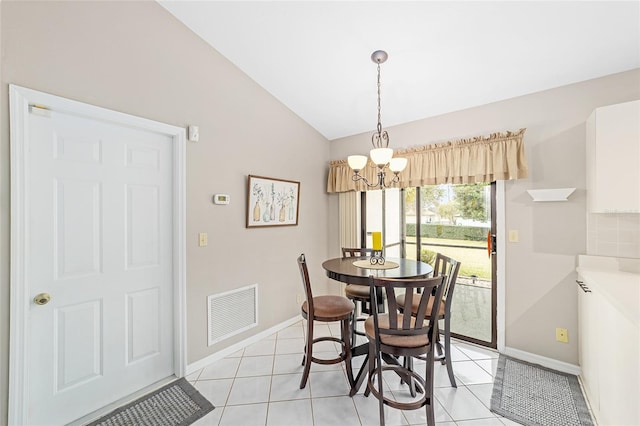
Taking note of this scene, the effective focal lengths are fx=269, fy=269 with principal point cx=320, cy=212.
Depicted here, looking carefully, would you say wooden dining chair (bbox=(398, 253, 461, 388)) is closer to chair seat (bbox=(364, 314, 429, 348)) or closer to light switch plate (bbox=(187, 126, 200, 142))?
chair seat (bbox=(364, 314, 429, 348))

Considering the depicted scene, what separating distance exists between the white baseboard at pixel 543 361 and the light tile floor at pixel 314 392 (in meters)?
0.15

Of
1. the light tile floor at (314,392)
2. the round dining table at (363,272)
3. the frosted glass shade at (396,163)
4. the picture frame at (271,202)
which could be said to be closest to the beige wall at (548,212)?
the light tile floor at (314,392)

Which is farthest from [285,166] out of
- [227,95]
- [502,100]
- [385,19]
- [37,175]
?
[502,100]

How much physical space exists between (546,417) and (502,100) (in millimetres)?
2667

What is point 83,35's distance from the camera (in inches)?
72.2

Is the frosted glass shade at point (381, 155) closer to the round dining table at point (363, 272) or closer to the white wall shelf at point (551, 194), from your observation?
the round dining table at point (363, 272)

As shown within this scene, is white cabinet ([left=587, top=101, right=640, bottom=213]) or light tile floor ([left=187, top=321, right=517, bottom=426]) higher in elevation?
white cabinet ([left=587, top=101, right=640, bottom=213])

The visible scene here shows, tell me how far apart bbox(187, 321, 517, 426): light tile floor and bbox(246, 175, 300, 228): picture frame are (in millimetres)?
1393

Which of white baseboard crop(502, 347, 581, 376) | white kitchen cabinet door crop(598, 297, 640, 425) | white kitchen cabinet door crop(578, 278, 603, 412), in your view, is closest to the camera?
white kitchen cabinet door crop(598, 297, 640, 425)

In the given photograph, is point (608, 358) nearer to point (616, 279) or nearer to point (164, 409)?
point (616, 279)

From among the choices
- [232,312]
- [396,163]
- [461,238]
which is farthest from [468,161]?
[232,312]

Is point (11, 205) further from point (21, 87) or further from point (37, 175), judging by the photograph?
point (21, 87)

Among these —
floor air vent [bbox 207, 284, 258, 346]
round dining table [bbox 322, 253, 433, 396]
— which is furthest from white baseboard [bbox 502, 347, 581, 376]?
floor air vent [bbox 207, 284, 258, 346]

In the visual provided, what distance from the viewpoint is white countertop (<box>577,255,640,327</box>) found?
138cm
